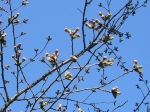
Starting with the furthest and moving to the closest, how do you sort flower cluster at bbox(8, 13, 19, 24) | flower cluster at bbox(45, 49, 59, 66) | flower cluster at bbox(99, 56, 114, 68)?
flower cluster at bbox(8, 13, 19, 24) → flower cluster at bbox(99, 56, 114, 68) → flower cluster at bbox(45, 49, 59, 66)

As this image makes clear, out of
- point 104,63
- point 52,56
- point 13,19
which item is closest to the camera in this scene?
point 52,56

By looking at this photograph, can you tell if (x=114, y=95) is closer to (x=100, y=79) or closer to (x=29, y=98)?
(x=100, y=79)

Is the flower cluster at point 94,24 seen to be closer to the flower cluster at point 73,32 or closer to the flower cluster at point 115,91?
the flower cluster at point 73,32

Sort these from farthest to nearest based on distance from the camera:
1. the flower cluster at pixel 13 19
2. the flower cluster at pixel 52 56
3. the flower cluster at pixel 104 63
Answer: the flower cluster at pixel 13 19
the flower cluster at pixel 104 63
the flower cluster at pixel 52 56

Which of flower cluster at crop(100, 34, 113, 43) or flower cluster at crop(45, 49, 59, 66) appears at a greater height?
flower cluster at crop(100, 34, 113, 43)

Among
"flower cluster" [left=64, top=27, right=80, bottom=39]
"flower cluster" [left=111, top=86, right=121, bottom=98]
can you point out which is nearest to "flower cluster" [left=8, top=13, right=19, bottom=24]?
"flower cluster" [left=64, top=27, right=80, bottom=39]

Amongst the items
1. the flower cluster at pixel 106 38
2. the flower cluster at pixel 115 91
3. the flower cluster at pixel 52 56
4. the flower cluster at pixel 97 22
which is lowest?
the flower cluster at pixel 115 91

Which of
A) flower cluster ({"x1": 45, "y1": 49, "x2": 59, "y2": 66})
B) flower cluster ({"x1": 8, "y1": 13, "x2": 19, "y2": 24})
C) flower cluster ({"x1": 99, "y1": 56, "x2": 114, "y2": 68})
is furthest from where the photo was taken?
flower cluster ({"x1": 8, "y1": 13, "x2": 19, "y2": 24})

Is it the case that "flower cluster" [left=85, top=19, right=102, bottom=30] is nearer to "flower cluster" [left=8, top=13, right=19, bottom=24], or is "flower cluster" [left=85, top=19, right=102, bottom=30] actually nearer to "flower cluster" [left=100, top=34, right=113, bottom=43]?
"flower cluster" [left=100, top=34, right=113, bottom=43]

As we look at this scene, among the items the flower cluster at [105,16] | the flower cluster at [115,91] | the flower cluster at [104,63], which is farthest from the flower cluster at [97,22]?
the flower cluster at [115,91]

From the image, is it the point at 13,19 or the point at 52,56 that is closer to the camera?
the point at 52,56

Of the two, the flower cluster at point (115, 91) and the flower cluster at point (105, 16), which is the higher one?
the flower cluster at point (105, 16)

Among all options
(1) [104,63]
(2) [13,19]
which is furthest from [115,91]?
(2) [13,19]

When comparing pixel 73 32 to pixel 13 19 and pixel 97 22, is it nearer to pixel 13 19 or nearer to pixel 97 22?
pixel 97 22
